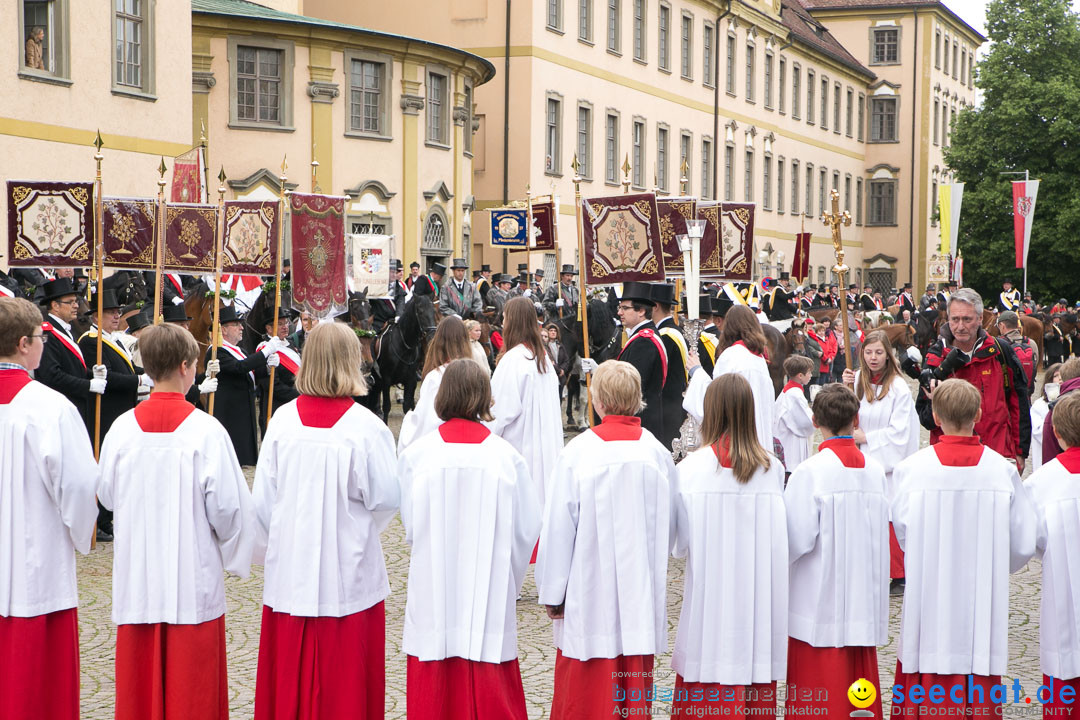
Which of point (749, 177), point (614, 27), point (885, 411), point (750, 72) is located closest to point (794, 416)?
point (885, 411)

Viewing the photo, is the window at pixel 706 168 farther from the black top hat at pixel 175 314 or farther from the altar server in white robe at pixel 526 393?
the altar server in white robe at pixel 526 393

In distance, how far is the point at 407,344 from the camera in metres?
16.8

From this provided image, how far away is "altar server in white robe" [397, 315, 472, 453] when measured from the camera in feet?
25.8

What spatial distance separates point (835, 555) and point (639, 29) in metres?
36.7

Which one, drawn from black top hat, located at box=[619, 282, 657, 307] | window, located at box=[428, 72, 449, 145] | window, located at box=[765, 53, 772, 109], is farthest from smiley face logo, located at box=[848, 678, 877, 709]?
window, located at box=[765, 53, 772, 109]

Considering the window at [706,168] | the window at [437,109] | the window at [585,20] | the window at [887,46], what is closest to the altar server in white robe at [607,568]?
the window at [437,109]

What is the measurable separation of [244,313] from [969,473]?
12.0m

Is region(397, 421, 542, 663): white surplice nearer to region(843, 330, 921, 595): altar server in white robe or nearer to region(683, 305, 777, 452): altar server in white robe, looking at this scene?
region(843, 330, 921, 595): altar server in white robe

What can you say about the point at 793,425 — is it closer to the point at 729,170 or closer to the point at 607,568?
the point at 607,568

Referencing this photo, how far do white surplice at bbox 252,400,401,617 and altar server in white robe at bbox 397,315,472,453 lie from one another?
2.35 metres

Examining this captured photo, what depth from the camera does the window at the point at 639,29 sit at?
132 feet

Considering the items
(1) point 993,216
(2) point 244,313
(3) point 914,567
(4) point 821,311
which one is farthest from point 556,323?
(1) point 993,216

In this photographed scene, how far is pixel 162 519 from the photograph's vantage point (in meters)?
5.17

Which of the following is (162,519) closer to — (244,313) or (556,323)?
(244,313)
